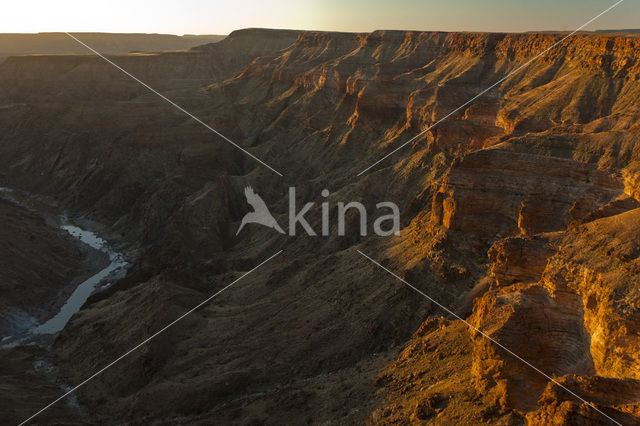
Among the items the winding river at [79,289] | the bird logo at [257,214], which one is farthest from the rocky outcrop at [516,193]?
the winding river at [79,289]

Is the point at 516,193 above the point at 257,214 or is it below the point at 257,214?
above

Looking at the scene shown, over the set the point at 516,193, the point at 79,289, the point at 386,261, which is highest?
the point at 516,193

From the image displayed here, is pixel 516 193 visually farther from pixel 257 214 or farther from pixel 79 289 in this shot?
pixel 79 289

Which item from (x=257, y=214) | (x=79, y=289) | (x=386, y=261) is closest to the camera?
(x=386, y=261)

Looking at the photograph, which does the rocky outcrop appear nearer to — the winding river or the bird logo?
the bird logo

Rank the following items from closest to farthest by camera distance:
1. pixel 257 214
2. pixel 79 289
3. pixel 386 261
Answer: pixel 386 261, pixel 79 289, pixel 257 214

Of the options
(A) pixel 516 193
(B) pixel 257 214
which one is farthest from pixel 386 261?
(B) pixel 257 214
